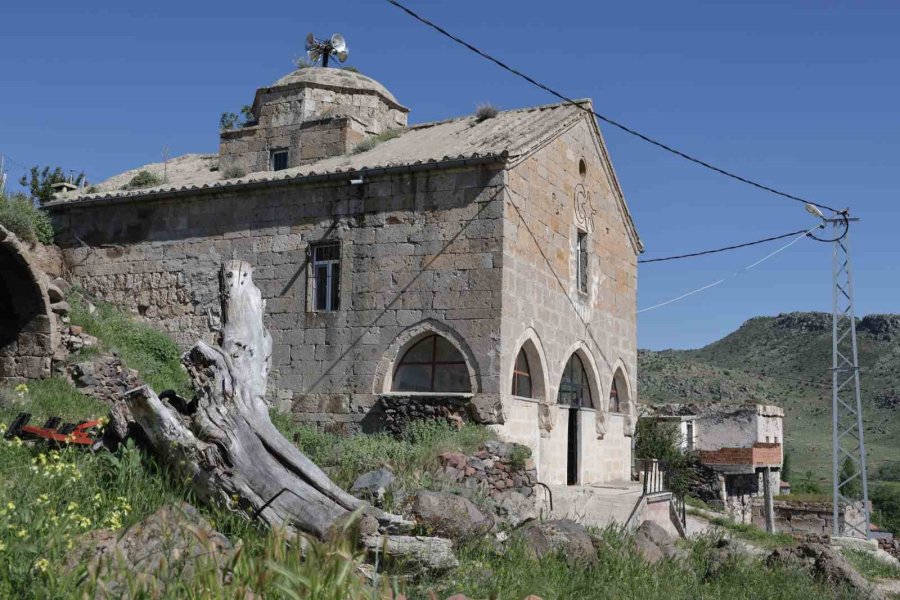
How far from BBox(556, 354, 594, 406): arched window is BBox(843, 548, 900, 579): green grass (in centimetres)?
→ 545

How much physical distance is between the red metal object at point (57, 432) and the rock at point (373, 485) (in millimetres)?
2614

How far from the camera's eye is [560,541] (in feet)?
30.2

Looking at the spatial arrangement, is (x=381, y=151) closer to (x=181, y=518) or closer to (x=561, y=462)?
(x=561, y=462)

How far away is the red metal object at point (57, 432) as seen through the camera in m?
8.29

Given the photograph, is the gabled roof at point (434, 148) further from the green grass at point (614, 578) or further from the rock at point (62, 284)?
the green grass at point (614, 578)

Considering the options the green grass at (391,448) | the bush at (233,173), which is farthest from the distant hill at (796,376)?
the green grass at (391,448)

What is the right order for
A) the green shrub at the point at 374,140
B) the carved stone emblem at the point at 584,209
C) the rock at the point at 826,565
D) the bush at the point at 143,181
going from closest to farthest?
1. the rock at the point at 826,565
2. the carved stone emblem at the point at 584,209
3. the green shrub at the point at 374,140
4. the bush at the point at 143,181

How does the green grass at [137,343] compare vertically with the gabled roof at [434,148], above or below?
below

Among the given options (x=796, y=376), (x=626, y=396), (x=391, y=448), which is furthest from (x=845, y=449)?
(x=796, y=376)

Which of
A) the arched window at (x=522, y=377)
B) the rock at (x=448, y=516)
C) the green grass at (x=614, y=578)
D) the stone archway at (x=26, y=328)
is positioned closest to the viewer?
the green grass at (x=614, y=578)

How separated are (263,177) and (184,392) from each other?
14.3 feet

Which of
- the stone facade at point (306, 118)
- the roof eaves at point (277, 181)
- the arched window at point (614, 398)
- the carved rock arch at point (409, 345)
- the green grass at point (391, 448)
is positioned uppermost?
the stone facade at point (306, 118)

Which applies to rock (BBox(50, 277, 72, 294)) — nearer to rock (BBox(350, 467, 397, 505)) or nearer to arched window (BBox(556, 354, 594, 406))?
arched window (BBox(556, 354, 594, 406))

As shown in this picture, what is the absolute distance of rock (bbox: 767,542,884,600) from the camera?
11258 millimetres
